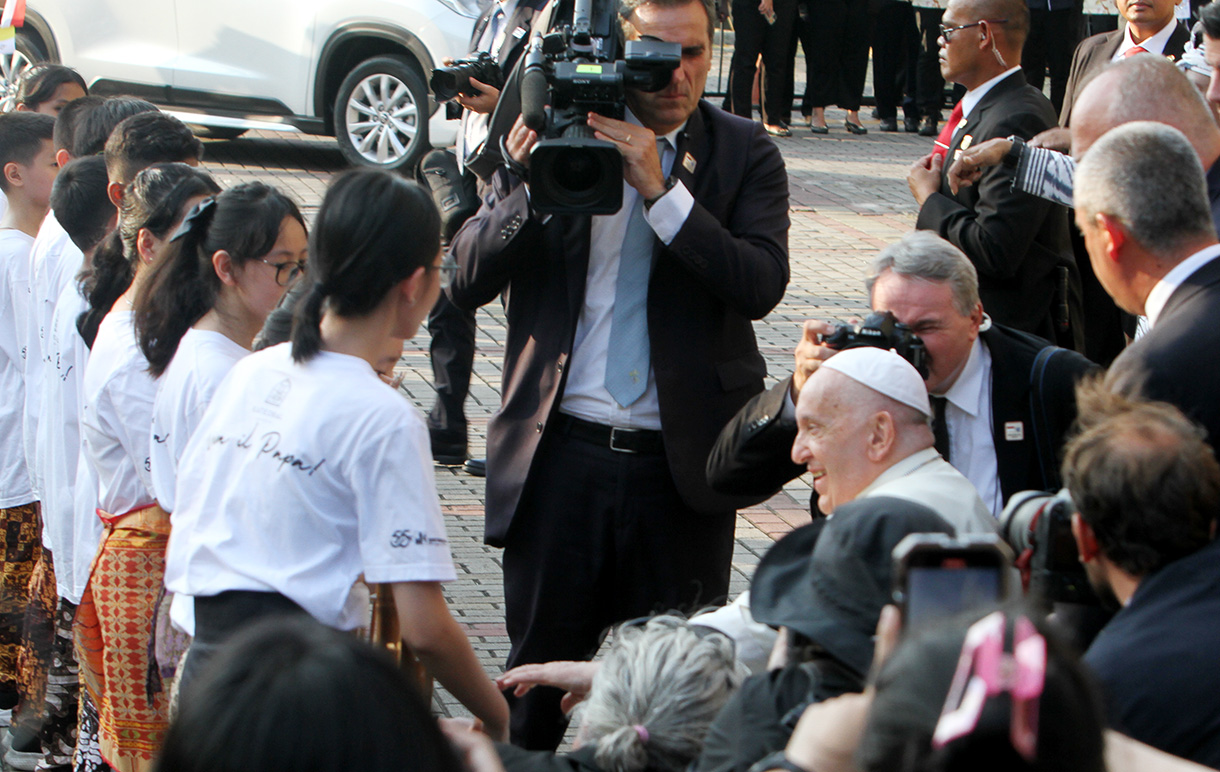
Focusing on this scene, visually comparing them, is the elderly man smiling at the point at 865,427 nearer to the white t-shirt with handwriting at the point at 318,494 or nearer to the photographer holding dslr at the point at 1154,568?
the photographer holding dslr at the point at 1154,568

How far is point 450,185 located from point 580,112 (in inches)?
88.2

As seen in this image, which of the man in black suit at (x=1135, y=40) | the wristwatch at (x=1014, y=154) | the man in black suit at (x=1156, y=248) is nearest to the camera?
the man in black suit at (x=1156, y=248)

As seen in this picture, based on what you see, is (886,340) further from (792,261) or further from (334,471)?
(792,261)

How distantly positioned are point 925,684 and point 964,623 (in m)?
0.09

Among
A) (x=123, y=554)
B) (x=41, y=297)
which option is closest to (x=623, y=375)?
(x=123, y=554)

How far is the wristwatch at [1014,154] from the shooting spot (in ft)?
13.1

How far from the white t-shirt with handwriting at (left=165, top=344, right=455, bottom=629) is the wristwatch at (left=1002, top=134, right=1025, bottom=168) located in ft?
8.14

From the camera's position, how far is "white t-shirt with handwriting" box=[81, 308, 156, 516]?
3.03 metres

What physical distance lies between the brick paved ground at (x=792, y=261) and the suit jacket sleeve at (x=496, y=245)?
1.52 metres

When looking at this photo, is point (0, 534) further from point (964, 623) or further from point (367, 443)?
point (964, 623)

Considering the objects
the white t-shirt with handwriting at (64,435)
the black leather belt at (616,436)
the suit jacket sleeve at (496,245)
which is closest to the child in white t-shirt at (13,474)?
the white t-shirt with handwriting at (64,435)

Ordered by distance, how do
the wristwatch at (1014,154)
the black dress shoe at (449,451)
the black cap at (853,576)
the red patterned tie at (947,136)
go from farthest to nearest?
the black dress shoe at (449,451) < the red patterned tie at (947,136) < the wristwatch at (1014,154) < the black cap at (853,576)

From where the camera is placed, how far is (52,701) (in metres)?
3.78

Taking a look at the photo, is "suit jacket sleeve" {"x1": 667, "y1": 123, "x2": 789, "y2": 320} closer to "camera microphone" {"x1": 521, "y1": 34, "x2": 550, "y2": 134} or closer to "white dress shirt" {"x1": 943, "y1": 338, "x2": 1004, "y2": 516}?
"camera microphone" {"x1": 521, "y1": 34, "x2": 550, "y2": 134}
